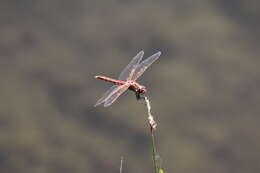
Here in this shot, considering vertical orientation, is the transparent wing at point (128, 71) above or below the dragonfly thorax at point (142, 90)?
above

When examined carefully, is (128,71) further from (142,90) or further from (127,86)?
(142,90)

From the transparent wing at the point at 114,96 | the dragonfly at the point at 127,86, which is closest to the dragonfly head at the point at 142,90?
the dragonfly at the point at 127,86

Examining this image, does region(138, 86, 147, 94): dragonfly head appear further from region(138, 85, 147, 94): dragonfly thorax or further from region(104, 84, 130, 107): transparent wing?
region(104, 84, 130, 107): transparent wing

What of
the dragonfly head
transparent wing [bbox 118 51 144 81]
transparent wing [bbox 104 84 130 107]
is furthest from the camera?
transparent wing [bbox 118 51 144 81]

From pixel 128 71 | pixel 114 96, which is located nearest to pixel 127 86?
pixel 114 96

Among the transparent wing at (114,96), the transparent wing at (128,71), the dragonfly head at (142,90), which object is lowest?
the dragonfly head at (142,90)

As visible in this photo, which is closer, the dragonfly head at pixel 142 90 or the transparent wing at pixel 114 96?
the dragonfly head at pixel 142 90

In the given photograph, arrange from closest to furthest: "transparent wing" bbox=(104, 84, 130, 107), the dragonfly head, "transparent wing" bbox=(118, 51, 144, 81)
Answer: the dragonfly head
"transparent wing" bbox=(104, 84, 130, 107)
"transparent wing" bbox=(118, 51, 144, 81)

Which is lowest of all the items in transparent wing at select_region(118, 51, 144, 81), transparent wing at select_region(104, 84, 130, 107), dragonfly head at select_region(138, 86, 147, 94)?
dragonfly head at select_region(138, 86, 147, 94)

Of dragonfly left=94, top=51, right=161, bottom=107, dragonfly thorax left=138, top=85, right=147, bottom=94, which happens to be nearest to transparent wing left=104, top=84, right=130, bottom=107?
dragonfly left=94, top=51, right=161, bottom=107

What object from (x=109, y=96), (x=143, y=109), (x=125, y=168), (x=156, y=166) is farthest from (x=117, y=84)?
(x=143, y=109)

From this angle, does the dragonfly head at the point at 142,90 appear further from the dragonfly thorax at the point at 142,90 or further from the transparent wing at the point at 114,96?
the transparent wing at the point at 114,96
